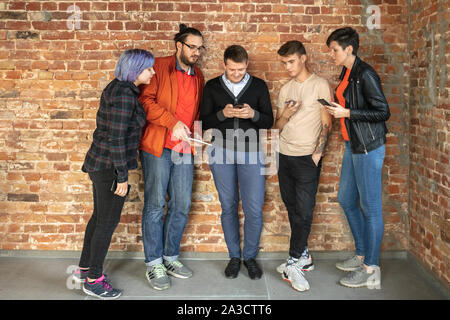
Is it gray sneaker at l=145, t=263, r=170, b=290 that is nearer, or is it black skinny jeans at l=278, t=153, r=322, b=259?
gray sneaker at l=145, t=263, r=170, b=290

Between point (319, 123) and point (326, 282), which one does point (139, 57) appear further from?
point (326, 282)

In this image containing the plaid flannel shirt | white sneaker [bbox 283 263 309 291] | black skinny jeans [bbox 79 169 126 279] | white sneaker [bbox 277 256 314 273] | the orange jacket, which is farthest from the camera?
white sneaker [bbox 277 256 314 273]

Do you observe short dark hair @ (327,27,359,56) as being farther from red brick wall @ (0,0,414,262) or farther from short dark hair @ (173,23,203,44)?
short dark hair @ (173,23,203,44)

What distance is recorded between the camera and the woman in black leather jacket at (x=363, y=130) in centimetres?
320

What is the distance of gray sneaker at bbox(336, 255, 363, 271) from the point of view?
3715 mm

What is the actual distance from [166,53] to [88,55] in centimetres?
71

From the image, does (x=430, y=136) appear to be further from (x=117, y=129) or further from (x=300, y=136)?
(x=117, y=129)

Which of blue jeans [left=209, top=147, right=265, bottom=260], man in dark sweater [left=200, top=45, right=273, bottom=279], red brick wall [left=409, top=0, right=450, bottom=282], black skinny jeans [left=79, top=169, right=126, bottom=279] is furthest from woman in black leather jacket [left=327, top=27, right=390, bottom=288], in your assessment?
black skinny jeans [left=79, top=169, right=126, bottom=279]

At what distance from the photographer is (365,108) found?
3.27 meters

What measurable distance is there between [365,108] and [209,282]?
187 cm

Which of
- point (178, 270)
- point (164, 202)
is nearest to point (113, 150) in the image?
point (164, 202)

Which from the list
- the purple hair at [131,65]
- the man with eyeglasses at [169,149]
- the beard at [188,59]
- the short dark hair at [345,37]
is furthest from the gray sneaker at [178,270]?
the short dark hair at [345,37]

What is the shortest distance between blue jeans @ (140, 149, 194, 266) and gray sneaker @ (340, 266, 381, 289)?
1.44 meters
